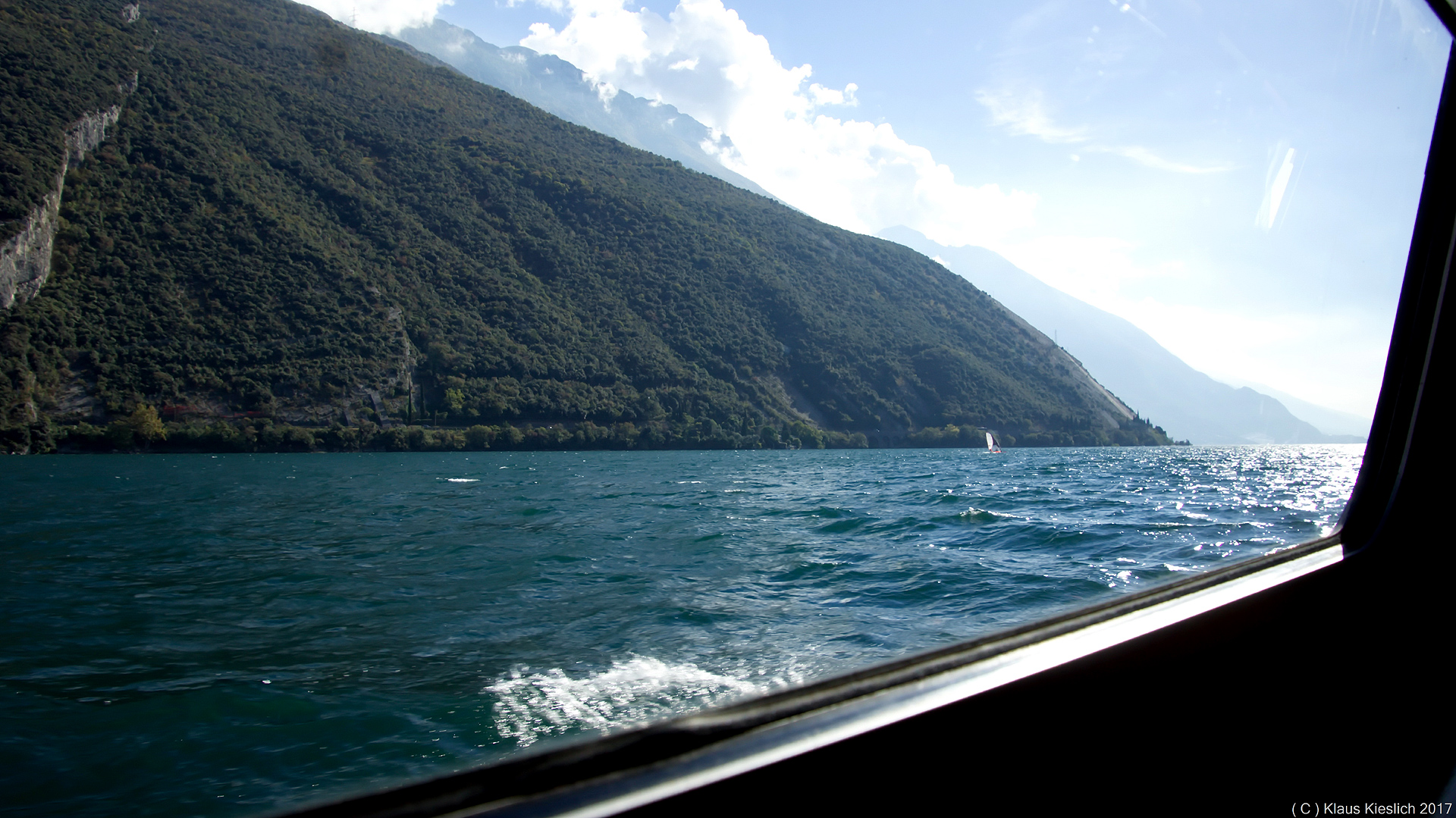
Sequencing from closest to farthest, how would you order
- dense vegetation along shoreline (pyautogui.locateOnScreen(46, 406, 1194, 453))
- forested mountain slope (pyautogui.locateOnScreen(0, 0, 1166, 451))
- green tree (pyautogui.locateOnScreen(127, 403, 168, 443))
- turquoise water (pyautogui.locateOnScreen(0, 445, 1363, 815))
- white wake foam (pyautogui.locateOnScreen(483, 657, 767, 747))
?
turquoise water (pyautogui.locateOnScreen(0, 445, 1363, 815)) → white wake foam (pyautogui.locateOnScreen(483, 657, 767, 747)) → dense vegetation along shoreline (pyautogui.locateOnScreen(46, 406, 1194, 453)) → green tree (pyautogui.locateOnScreen(127, 403, 168, 443)) → forested mountain slope (pyautogui.locateOnScreen(0, 0, 1166, 451))

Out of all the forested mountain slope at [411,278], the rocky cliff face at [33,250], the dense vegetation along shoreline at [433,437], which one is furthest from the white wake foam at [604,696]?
the rocky cliff face at [33,250]

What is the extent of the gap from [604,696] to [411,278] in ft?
260

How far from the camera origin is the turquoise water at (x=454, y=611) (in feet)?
11.0

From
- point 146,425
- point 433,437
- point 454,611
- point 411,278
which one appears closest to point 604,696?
point 454,611

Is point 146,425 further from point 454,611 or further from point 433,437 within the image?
point 454,611

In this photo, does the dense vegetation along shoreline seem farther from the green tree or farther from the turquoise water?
the turquoise water

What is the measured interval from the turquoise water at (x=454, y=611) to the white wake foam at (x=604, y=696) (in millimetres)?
22

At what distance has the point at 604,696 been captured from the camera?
423 centimetres

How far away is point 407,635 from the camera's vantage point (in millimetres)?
5355

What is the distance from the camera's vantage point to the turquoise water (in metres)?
3.35

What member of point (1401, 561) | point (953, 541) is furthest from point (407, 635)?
point (953, 541)

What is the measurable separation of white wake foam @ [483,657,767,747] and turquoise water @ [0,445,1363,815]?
22 millimetres

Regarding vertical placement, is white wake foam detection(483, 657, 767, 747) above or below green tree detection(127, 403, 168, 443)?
above

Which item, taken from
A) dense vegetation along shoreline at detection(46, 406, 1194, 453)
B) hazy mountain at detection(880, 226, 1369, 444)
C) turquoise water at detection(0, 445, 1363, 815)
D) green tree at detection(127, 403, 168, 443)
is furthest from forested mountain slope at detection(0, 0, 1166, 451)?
turquoise water at detection(0, 445, 1363, 815)
